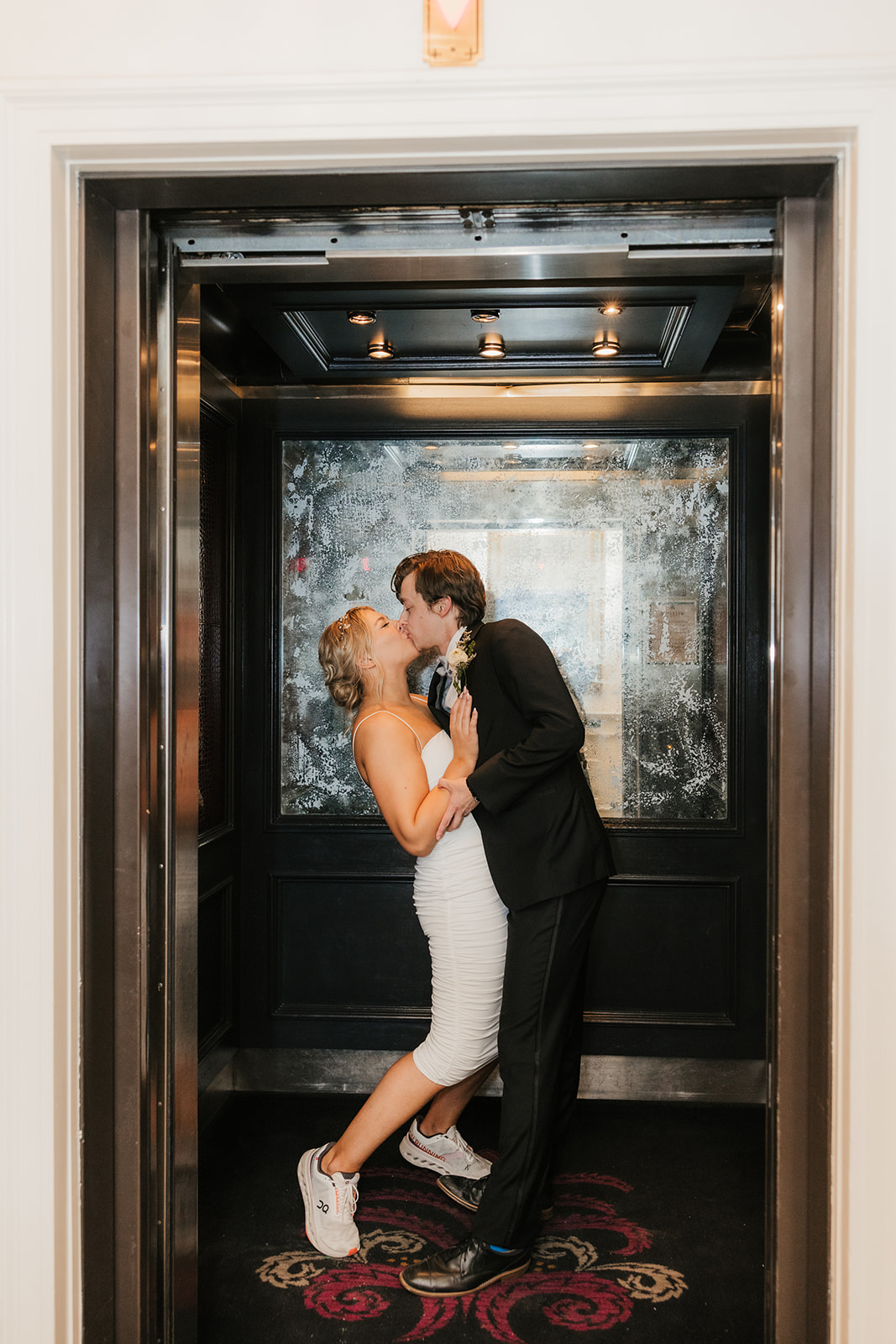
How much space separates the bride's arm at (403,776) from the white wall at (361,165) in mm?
1094

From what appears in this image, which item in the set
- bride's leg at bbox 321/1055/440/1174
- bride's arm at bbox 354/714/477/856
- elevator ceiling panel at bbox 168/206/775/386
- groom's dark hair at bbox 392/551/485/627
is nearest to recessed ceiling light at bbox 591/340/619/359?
elevator ceiling panel at bbox 168/206/775/386

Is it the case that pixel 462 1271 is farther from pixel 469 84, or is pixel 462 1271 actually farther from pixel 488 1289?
pixel 469 84

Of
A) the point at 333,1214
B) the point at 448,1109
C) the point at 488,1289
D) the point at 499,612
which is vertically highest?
the point at 499,612

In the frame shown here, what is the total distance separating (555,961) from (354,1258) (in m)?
0.97

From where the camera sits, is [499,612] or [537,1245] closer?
[537,1245]

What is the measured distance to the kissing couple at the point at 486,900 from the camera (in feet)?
7.63

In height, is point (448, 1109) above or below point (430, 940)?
below

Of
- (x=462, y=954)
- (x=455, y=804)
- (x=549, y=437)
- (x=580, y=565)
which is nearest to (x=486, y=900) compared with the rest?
(x=462, y=954)

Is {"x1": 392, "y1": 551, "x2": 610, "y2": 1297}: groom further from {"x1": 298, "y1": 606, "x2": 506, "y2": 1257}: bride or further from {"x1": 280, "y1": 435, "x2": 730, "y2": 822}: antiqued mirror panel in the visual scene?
{"x1": 280, "y1": 435, "x2": 730, "y2": 822}: antiqued mirror panel

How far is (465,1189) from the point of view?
272 cm

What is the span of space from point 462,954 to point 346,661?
892 mm

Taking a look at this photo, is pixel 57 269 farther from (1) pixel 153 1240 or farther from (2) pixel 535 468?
(2) pixel 535 468

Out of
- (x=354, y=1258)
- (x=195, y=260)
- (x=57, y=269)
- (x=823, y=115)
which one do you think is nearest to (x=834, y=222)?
(x=823, y=115)

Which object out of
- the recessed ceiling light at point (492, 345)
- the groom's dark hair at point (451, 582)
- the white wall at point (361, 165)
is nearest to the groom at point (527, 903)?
the groom's dark hair at point (451, 582)
